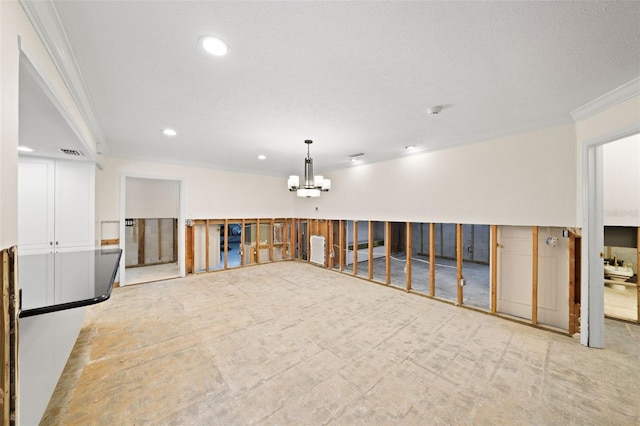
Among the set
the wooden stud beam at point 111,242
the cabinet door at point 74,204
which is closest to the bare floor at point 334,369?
the cabinet door at point 74,204

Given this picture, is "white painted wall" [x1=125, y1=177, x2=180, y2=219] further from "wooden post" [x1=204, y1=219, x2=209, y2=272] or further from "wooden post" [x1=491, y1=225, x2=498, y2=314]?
"wooden post" [x1=491, y1=225, x2=498, y2=314]

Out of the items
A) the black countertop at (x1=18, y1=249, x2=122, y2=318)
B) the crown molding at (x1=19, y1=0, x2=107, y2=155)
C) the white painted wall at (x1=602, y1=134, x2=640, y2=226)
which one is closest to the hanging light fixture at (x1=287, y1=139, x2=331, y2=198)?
the black countertop at (x1=18, y1=249, x2=122, y2=318)

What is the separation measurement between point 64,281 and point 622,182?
636cm

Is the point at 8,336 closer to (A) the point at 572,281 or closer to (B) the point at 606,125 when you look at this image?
(B) the point at 606,125

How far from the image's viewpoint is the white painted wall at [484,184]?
9.55 feet

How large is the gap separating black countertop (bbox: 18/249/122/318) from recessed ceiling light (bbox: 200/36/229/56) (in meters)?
1.70

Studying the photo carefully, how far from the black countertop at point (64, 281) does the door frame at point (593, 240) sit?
4.35 meters

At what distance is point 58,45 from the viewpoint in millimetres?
1601

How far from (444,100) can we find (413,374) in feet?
8.88

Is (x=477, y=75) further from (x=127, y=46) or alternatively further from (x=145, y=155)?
(x=145, y=155)

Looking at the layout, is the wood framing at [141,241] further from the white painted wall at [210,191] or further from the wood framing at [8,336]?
the wood framing at [8,336]

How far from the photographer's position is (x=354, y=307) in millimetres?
3674

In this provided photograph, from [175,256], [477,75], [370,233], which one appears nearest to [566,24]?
[477,75]

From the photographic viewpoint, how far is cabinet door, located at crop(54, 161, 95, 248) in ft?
11.0
